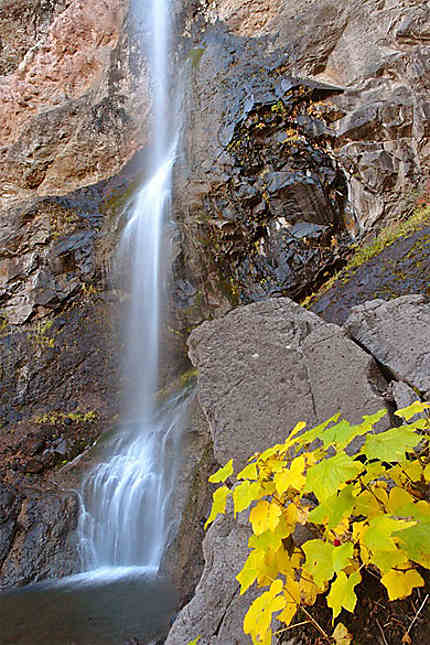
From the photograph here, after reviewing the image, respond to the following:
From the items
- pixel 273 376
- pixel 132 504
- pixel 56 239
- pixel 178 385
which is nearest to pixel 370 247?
pixel 178 385

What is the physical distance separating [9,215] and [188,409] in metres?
7.96

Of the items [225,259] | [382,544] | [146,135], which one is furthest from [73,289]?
[382,544]

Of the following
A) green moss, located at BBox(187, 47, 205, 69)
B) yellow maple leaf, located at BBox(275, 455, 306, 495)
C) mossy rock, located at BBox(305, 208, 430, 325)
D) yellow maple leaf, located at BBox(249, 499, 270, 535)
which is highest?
green moss, located at BBox(187, 47, 205, 69)

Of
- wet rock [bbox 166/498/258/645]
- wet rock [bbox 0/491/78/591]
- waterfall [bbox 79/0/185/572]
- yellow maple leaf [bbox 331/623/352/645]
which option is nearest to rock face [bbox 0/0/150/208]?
waterfall [bbox 79/0/185/572]

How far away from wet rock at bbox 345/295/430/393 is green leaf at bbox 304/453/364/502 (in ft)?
3.50

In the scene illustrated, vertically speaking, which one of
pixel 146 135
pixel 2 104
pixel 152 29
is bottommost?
pixel 146 135

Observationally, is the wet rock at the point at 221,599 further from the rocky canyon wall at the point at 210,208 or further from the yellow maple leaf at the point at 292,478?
the rocky canyon wall at the point at 210,208

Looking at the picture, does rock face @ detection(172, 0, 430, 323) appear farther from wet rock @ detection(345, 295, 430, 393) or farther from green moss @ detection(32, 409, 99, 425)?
wet rock @ detection(345, 295, 430, 393)

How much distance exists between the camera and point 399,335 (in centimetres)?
219

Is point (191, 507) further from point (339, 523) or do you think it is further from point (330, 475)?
point (330, 475)

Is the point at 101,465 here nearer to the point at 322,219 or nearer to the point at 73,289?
the point at 73,289

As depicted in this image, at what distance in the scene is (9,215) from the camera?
434 inches

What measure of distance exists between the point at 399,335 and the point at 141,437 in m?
5.27

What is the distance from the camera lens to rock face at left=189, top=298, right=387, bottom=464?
210cm
